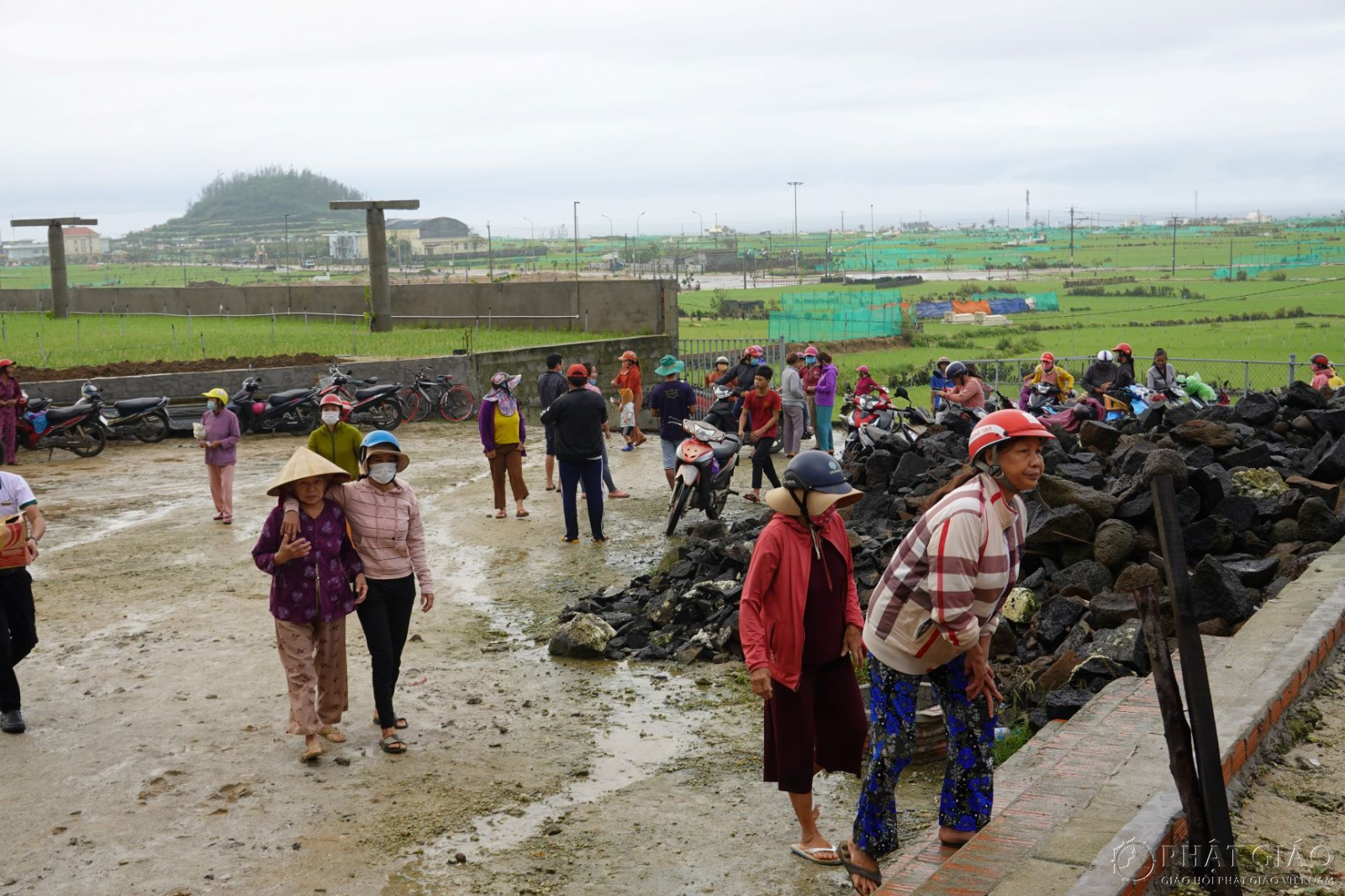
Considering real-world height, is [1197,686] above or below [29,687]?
above

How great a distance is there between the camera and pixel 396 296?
113 feet

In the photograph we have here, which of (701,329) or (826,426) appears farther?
(701,329)

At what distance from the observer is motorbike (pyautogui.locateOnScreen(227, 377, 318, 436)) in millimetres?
19875

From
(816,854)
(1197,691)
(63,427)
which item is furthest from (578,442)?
(63,427)

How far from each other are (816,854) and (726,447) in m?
7.96

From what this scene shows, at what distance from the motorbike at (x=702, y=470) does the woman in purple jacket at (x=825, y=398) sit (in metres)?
4.23

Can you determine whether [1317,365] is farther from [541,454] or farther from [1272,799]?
→ [1272,799]

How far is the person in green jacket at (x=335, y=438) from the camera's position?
356 inches

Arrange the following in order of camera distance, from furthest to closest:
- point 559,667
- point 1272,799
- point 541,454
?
point 541,454
point 559,667
point 1272,799

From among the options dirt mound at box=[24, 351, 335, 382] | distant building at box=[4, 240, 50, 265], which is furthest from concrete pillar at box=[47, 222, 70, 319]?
distant building at box=[4, 240, 50, 265]

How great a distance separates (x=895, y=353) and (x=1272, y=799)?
1758 inches

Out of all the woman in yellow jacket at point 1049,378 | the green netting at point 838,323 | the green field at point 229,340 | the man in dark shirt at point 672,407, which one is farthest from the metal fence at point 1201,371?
the man in dark shirt at point 672,407

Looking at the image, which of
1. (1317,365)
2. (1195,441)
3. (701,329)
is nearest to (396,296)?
(701,329)

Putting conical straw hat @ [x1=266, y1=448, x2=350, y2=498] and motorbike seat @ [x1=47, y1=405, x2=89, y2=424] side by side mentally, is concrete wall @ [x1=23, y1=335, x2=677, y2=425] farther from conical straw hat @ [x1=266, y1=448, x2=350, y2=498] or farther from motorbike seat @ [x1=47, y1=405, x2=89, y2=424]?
conical straw hat @ [x1=266, y1=448, x2=350, y2=498]
